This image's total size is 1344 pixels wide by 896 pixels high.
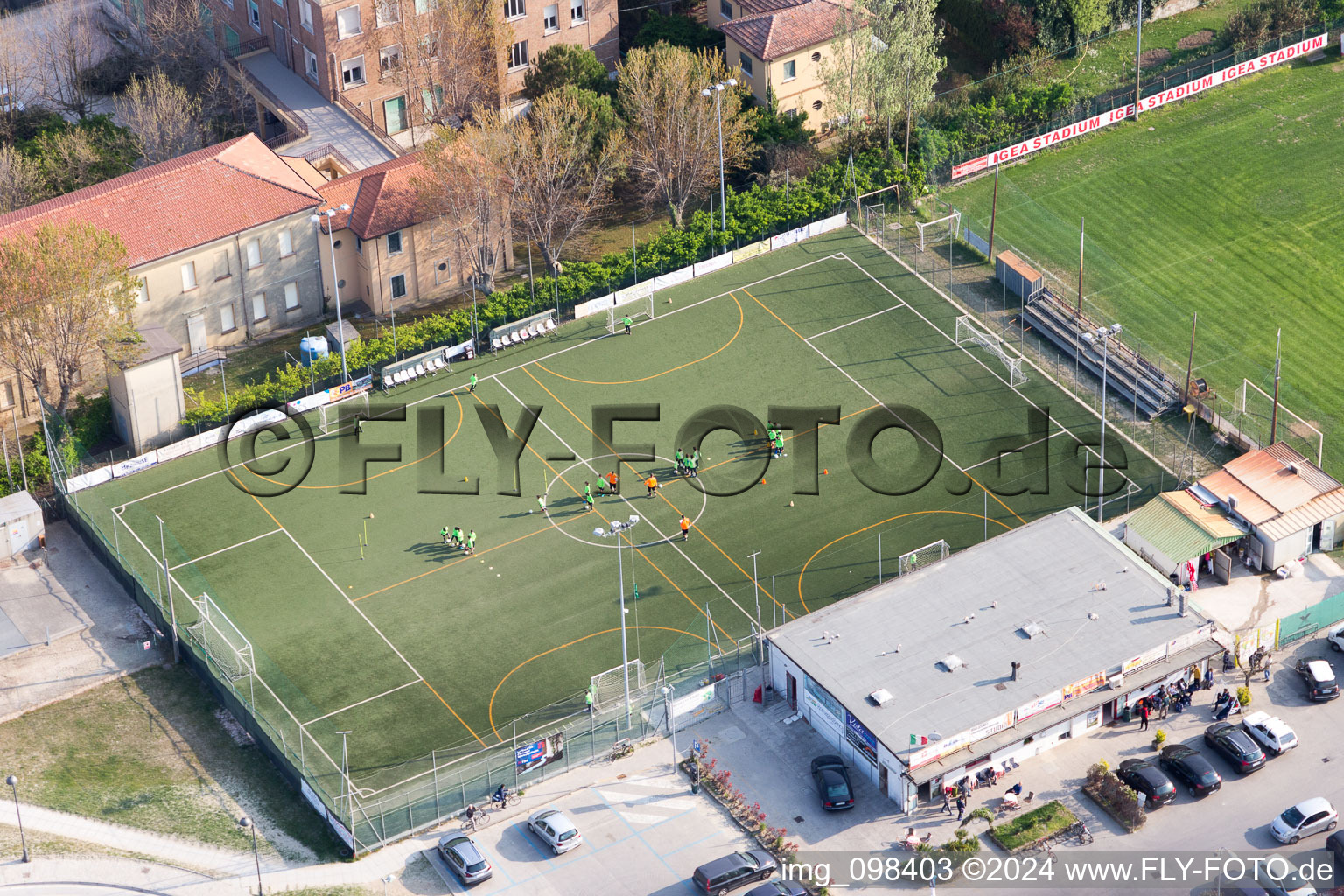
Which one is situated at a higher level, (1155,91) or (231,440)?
(1155,91)

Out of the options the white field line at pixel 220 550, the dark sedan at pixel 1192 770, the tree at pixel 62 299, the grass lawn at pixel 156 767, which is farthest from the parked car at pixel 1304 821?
the tree at pixel 62 299

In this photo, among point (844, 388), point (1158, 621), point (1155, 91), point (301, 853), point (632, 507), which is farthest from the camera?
point (1155, 91)

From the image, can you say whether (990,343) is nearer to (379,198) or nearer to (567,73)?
(567,73)

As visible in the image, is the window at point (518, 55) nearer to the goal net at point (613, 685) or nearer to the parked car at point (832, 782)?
the goal net at point (613, 685)

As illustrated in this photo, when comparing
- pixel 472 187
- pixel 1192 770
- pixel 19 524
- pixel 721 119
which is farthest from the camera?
pixel 721 119

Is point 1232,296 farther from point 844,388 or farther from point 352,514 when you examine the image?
point 352,514

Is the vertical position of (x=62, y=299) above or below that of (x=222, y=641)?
above

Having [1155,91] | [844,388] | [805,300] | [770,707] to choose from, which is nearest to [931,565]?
[770,707]

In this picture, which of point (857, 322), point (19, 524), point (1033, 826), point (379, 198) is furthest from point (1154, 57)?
point (19, 524)
